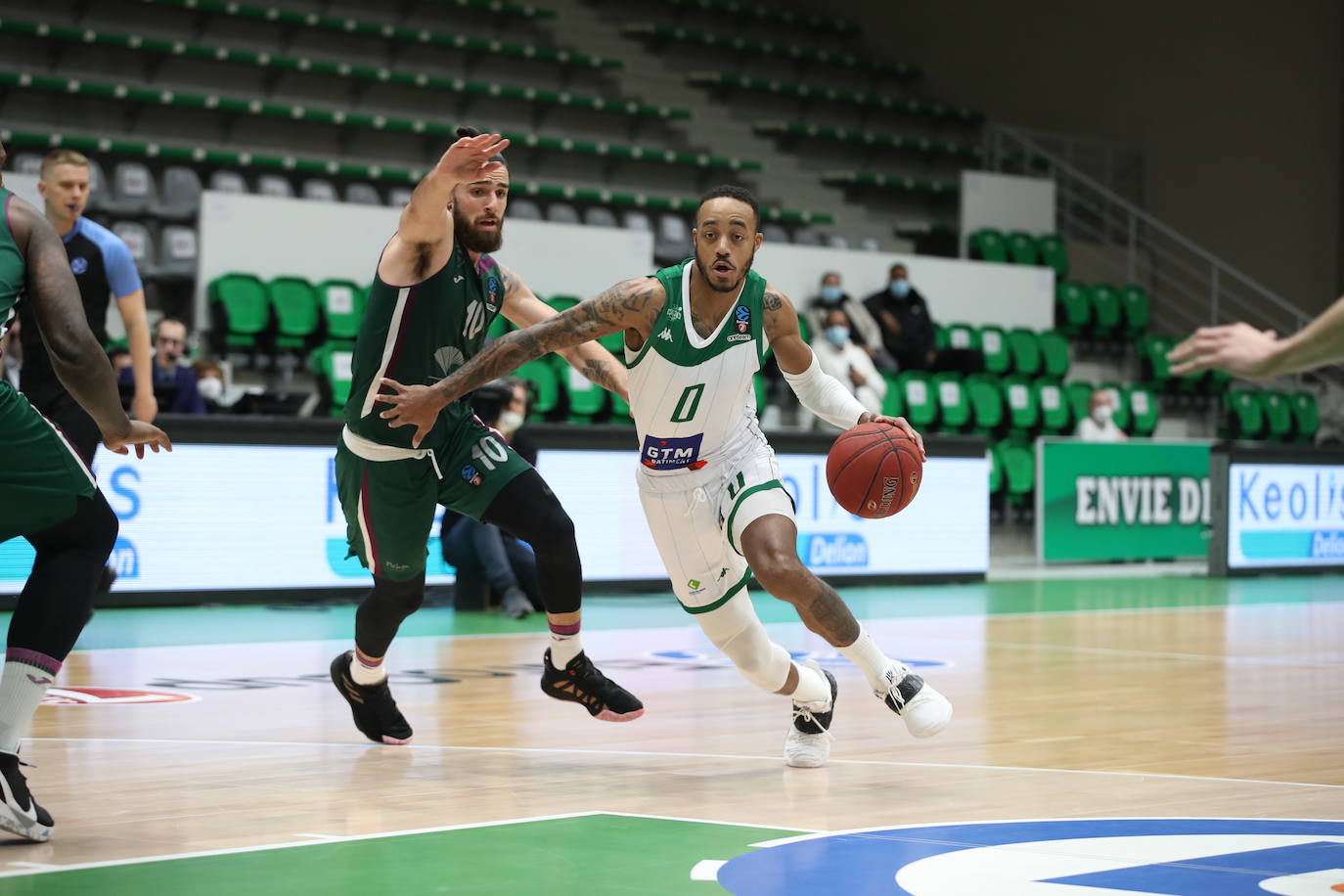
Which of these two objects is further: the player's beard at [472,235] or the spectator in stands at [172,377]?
the spectator in stands at [172,377]

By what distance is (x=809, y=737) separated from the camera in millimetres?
5633

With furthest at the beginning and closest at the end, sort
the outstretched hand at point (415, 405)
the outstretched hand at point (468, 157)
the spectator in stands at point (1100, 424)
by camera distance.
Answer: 1. the spectator in stands at point (1100, 424)
2. the outstretched hand at point (415, 405)
3. the outstretched hand at point (468, 157)

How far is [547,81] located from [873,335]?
667 centimetres

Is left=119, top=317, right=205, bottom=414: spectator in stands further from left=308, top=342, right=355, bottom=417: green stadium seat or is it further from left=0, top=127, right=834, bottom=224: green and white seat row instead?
left=0, top=127, right=834, bottom=224: green and white seat row

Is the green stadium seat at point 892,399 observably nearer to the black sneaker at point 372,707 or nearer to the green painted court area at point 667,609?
the green painted court area at point 667,609

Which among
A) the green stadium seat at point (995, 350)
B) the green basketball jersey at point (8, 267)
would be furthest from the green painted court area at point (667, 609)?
the green basketball jersey at point (8, 267)

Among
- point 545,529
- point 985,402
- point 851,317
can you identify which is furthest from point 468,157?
point 985,402

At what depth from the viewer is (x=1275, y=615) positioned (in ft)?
40.2

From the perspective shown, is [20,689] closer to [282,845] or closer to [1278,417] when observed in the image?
[282,845]

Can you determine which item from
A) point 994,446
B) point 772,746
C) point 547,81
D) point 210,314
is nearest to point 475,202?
point 772,746

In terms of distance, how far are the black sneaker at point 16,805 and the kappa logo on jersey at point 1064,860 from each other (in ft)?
5.44

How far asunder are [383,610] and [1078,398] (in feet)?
48.3

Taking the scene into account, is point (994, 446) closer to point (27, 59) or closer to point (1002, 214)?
point (1002, 214)

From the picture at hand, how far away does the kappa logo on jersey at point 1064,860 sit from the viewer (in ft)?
12.3
